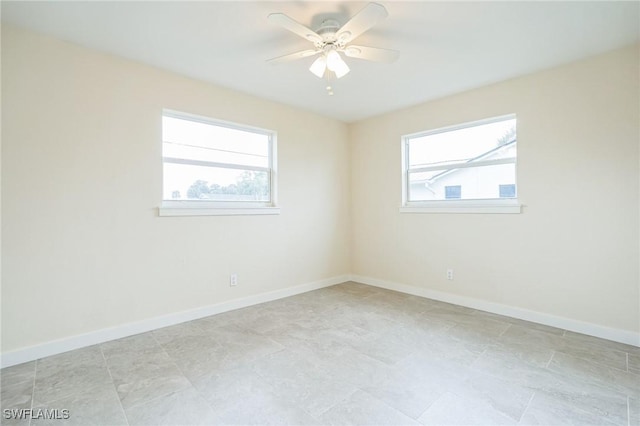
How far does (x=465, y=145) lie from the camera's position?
144 inches

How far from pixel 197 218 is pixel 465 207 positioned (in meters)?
3.03

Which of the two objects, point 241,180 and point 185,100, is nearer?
point 185,100

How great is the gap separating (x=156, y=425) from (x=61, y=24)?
110 inches

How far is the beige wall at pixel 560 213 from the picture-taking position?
8.47 ft

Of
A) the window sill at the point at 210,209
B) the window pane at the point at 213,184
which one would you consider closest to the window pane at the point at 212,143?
the window pane at the point at 213,184

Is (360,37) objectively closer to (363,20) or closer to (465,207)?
(363,20)

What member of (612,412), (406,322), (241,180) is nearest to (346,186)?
(241,180)

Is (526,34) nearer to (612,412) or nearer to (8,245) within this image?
(612,412)

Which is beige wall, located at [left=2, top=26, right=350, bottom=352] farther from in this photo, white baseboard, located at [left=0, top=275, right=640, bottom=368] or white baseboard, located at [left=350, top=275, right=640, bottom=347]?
white baseboard, located at [left=350, top=275, right=640, bottom=347]

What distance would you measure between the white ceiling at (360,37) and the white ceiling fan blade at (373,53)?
0.18 m

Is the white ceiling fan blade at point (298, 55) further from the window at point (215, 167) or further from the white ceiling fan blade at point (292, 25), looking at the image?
the window at point (215, 167)

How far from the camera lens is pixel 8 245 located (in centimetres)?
223

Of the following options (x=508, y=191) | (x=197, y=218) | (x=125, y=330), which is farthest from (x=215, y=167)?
(x=508, y=191)

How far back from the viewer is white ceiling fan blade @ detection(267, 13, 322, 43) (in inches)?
72.1
